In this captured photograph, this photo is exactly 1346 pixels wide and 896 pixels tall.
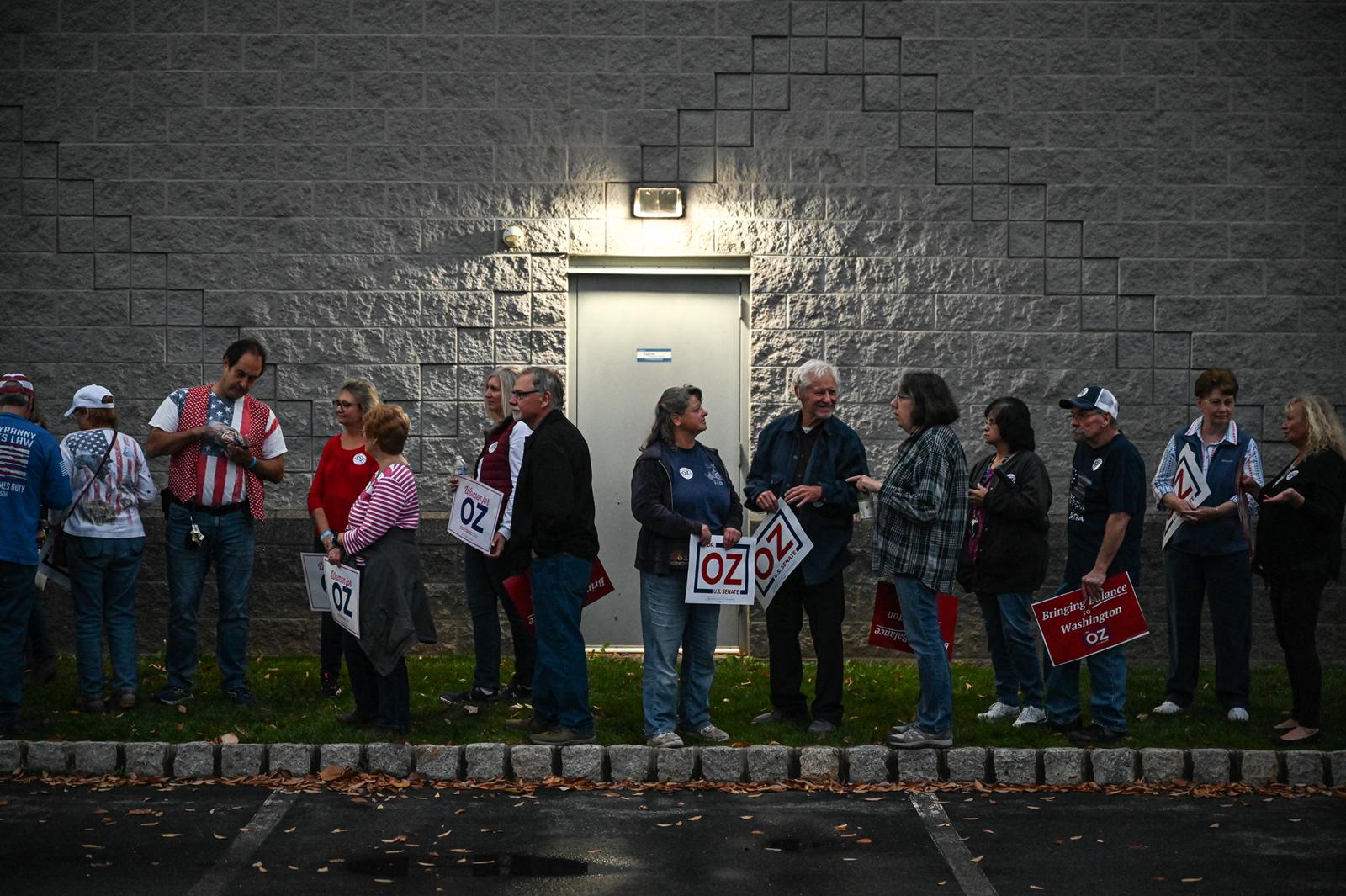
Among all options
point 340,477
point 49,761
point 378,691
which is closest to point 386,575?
point 378,691

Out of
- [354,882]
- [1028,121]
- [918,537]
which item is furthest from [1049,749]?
[1028,121]

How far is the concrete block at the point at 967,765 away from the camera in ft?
27.1

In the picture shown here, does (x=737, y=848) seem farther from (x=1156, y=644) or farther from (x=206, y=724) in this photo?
(x=1156, y=644)

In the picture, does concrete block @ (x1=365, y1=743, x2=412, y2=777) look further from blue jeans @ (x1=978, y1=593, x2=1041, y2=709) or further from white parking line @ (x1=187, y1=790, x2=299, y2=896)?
blue jeans @ (x1=978, y1=593, x2=1041, y2=709)

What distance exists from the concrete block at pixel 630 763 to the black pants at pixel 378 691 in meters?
Result: 1.24

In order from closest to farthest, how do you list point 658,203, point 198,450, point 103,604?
point 103,604 < point 198,450 < point 658,203

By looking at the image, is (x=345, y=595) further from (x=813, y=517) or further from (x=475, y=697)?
(x=813, y=517)

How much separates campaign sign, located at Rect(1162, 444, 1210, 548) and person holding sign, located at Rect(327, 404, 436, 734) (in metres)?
4.61

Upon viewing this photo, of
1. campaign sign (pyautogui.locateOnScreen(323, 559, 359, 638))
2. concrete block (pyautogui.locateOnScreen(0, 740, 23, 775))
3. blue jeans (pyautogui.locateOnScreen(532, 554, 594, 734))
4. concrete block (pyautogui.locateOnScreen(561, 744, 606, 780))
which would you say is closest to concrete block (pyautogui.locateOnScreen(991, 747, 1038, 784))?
concrete block (pyautogui.locateOnScreen(561, 744, 606, 780))

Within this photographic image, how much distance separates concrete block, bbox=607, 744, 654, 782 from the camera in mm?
8297

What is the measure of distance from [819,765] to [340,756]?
2.53 metres

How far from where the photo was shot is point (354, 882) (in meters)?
6.32

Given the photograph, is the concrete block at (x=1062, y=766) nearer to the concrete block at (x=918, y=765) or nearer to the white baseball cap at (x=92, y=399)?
the concrete block at (x=918, y=765)

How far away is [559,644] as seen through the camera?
28.4 feet
